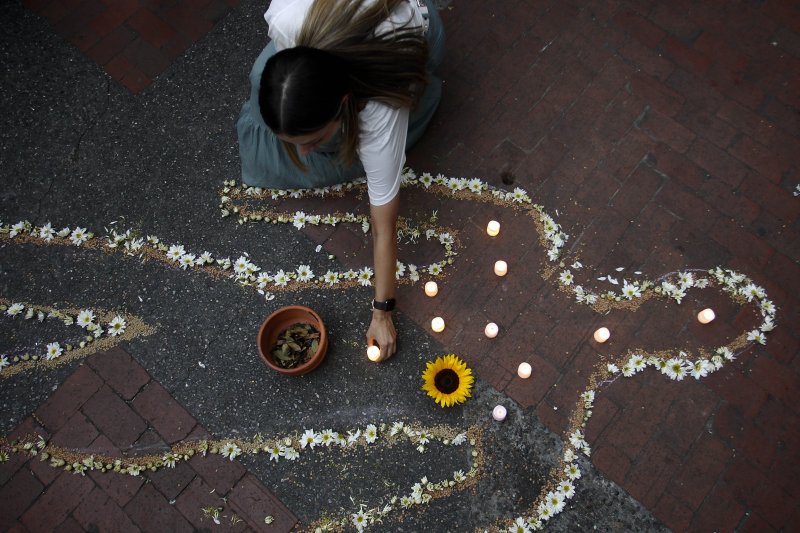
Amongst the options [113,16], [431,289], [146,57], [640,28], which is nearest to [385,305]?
[431,289]

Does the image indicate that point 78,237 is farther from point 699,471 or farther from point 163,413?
point 699,471

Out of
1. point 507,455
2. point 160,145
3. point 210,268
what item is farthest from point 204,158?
point 507,455

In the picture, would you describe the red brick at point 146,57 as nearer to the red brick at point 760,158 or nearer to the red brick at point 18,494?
the red brick at point 18,494

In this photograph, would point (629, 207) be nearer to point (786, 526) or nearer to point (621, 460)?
point (621, 460)

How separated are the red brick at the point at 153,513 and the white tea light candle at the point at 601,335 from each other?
8.27 feet

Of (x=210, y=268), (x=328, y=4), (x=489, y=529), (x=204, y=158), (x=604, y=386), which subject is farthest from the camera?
(x=204, y=158)

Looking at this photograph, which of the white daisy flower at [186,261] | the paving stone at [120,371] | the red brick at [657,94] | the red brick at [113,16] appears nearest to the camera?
the paving stone at [120,371]

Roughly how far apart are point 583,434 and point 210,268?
8.25 ft

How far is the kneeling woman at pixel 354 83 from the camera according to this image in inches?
79.7

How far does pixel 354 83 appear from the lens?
2221 millimetres

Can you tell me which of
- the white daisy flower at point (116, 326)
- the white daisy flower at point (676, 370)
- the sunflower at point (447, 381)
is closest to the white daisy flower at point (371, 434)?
the sunflower at point (447, 381)

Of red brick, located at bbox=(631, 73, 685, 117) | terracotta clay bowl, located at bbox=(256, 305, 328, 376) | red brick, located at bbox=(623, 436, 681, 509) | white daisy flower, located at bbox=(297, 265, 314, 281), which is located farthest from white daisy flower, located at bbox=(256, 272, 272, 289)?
red brick, located at bbox=(631, 73, 685, 117)

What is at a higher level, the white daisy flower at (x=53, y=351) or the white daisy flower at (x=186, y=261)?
the white daisy flower at (x=186, y=261)

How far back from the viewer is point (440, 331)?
133 inches
